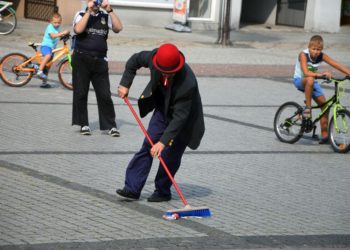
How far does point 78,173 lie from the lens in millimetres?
9625

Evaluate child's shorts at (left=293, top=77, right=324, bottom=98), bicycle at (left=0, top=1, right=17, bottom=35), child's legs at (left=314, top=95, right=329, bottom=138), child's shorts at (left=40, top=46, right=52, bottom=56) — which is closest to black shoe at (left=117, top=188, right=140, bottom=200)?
child's shorts at (left=293, top=77, right=324, bottom=98)

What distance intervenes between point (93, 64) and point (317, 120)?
301cm

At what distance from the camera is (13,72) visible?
50.7 ft

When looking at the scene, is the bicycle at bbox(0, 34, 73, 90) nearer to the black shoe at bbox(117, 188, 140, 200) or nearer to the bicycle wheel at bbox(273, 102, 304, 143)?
the bicycle wheel at bbox(273, 102, 304, 143)

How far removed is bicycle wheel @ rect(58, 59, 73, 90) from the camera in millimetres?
15391

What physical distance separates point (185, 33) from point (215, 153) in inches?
633

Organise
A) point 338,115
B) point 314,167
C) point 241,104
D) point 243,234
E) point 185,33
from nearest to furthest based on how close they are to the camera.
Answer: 1. point 243,234
2. point 314,167
3. point 338,115
4. point 241,104
5. point 185,33

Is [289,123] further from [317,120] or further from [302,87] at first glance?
[302,87]

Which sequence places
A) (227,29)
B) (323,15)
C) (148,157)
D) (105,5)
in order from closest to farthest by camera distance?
(148,157) → (105,5) → (227,29) → (323,15)

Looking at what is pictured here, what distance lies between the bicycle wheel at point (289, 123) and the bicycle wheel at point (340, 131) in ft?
1.41

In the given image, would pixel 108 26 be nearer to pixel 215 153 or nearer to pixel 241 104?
pixel 215 153

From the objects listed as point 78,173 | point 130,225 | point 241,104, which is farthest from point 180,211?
point 241,104

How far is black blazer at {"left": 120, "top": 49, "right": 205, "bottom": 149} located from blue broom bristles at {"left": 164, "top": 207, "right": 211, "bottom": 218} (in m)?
0.59

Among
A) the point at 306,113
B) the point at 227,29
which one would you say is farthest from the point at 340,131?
the point at 227,29
